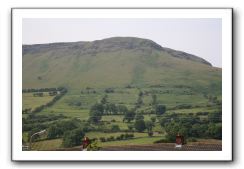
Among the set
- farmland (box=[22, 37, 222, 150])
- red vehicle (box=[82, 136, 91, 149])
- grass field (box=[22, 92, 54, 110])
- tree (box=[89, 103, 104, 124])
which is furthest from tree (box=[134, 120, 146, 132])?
grass field (box=[22, 92, 54, 110])

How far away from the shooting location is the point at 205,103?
30.1 m

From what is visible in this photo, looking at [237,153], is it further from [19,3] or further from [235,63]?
[19,3]

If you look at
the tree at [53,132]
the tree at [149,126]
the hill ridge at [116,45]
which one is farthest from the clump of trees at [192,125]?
the tree at [53,132]

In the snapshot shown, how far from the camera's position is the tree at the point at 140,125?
98.5 ft

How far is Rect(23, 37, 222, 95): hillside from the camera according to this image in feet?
98.7

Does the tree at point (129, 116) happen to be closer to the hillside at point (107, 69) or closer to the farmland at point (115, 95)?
the farmland at point (115, 95)

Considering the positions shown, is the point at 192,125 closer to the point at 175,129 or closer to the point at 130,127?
the point at 175,129

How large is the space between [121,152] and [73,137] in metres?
0.58

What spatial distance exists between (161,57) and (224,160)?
140 centimetres

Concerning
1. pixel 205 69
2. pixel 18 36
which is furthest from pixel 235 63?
pixel 18 36

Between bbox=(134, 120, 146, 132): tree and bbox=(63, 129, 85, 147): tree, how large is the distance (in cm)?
63

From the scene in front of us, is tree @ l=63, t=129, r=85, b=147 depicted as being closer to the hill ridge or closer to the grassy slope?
the grassy slope

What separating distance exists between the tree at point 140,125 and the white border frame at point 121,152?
0.27 metres

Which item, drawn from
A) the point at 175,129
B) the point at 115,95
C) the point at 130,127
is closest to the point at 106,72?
the point at 115,95
